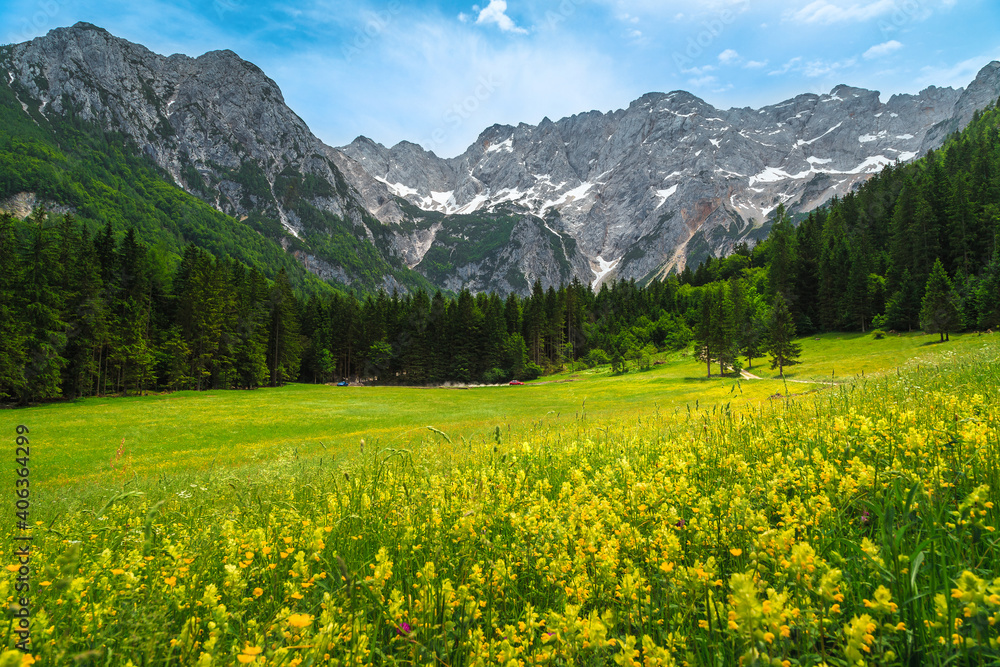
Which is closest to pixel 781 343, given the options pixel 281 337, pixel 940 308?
pixel 940 308

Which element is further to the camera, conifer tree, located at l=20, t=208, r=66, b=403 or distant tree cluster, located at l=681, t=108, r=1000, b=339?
distant tree cluster, located at l=681, t=108, r=1000, b=339

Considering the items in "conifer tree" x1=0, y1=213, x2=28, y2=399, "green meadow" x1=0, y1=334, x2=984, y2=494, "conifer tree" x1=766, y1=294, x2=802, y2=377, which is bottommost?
"green meadow" x1=0, y1=334, x2=984, y2=494

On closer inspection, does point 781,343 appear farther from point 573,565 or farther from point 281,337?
point 281,337

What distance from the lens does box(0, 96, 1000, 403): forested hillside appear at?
47.4 metres

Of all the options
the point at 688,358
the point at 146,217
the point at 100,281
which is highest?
the point at 146,217

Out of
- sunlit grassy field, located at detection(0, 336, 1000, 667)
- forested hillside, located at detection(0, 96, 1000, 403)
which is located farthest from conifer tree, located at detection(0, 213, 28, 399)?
sunlit grassy field, located at detection(0, 336, 1000, 667)

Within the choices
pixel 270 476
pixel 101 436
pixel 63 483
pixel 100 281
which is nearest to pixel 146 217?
pixel 100 281

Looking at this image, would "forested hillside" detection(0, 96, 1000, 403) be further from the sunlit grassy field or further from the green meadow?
the sunlit grassy field

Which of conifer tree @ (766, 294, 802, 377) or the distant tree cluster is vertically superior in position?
the distant tree cluster

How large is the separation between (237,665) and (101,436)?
1293 inches

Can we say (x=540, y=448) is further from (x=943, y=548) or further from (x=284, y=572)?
(x=943, y=548)

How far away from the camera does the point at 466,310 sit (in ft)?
315

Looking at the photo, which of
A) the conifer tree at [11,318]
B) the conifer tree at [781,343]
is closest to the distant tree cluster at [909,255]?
the conifer tree at [781,343]

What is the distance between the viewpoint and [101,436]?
25.6 meters
